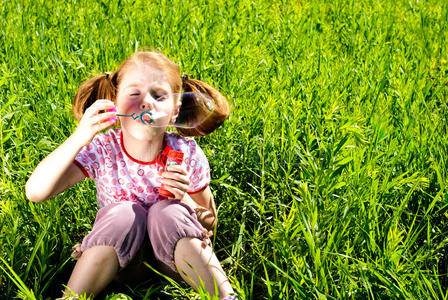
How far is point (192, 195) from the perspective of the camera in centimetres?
211

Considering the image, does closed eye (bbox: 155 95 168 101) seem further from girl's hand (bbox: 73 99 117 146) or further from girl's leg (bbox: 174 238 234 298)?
girl's leg (bbox: 174 238 234 298)

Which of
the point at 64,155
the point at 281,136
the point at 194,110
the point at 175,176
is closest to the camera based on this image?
the point at 64,155

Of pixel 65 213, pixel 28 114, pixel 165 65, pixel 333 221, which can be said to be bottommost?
pixel 65 213

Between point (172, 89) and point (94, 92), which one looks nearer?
point (172, 89)

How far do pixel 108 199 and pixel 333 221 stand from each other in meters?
0.85

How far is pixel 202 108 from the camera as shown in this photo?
2.14 meters

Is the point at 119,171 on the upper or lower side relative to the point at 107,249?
upper

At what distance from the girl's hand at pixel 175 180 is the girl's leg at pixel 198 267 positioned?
0.18 meters

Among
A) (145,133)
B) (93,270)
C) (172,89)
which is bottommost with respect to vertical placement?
(93,270)

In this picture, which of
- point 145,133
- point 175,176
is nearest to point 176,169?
point 175,176

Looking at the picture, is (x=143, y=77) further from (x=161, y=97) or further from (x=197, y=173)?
(x=197, y=173)

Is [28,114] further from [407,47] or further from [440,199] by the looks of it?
[407,47]

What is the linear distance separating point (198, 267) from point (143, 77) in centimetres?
72

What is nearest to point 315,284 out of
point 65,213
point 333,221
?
point 333,221
